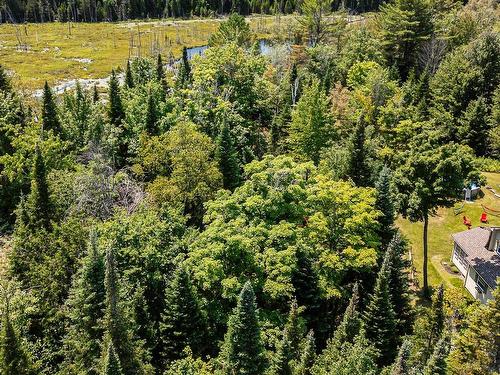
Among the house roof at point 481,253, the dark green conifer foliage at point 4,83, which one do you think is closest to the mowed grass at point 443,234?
the house roof at point 481,253

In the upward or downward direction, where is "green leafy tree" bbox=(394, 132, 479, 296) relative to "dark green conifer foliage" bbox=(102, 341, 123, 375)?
upward

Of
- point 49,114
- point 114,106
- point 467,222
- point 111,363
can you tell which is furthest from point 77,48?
point 111,363

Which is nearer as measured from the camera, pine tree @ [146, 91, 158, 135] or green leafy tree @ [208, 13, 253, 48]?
pine tree @ [146, 91, 158, 135]

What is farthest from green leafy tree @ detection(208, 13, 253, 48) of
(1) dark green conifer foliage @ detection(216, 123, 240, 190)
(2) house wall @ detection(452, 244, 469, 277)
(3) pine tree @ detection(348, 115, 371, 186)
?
(2) house wall @ detection(452, 244, 469, 277)

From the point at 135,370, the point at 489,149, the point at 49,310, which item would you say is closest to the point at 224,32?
the point at 489,149

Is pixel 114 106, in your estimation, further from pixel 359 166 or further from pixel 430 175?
pixel 430 175

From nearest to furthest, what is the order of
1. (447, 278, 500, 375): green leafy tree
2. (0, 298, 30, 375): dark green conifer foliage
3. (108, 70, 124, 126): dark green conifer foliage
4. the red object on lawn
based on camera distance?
(447, 278, 500, 375): green leafy tree
(0, 298, 30, 375): dark green conifer foliage
the red object on lawn
(108, 70, 124, 126): dark green conifer foliage

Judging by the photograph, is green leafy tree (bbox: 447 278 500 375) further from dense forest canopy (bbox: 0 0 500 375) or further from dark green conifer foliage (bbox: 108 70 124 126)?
dark green conifer foliage (bbox: 108 70 124 126)

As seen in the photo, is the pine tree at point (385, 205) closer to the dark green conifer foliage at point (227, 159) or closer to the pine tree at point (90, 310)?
the dark green conifer foliage at point (227, 159)
